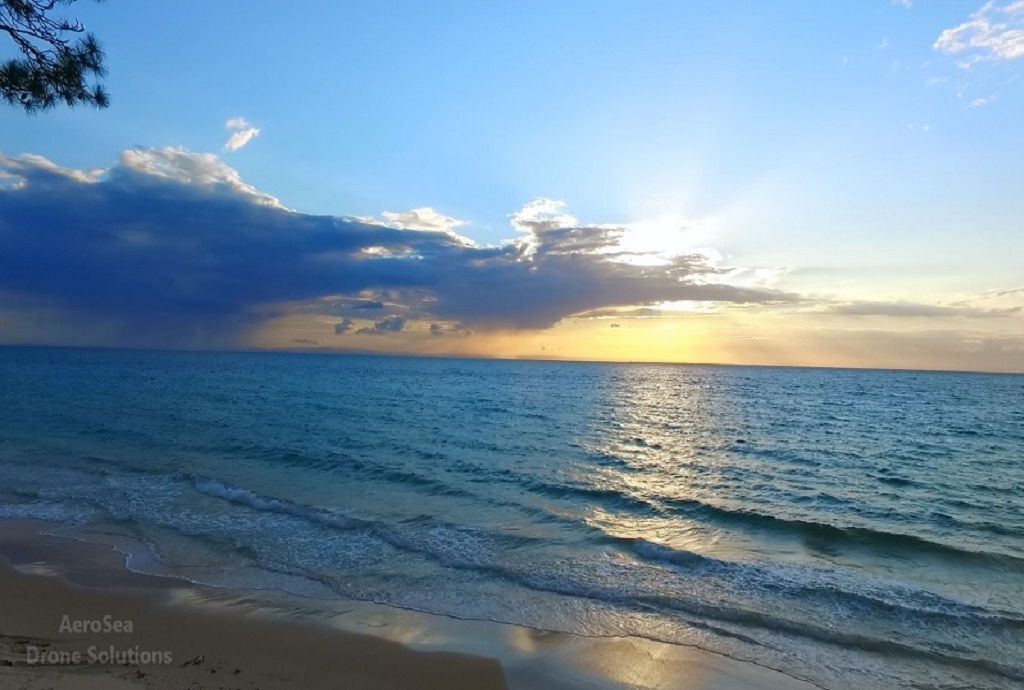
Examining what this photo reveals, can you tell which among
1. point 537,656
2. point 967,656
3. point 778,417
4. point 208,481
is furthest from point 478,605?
point 778,417

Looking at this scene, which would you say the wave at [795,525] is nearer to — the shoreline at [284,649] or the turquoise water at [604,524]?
the turquoise water at [604,524]

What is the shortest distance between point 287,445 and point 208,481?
8.41 meters

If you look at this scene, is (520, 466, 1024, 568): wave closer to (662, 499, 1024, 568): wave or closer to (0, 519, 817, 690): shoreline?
(662, 499, 1024, 568): wave

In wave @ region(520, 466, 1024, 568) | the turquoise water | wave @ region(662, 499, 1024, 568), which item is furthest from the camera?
wave @ region(520, 466, 1024, 568)

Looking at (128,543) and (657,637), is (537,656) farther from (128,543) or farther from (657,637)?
(128,543)

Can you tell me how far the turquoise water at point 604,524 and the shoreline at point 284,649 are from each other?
764mm

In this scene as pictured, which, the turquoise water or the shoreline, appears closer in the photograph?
the shoreline

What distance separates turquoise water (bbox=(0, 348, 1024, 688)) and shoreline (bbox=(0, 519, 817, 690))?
764 millimetres

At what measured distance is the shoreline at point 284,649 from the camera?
810 cm

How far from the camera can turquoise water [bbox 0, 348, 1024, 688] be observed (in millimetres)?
10711

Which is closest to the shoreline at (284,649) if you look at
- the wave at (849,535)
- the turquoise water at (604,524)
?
the turquoise water at (604,524)

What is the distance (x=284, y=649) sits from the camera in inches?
360

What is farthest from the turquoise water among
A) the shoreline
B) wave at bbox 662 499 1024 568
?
the shoreline

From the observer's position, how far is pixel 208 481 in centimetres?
2159
